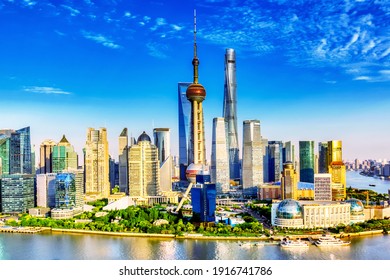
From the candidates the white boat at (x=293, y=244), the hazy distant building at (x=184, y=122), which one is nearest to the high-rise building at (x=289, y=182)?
the white boat at (x=293, y=244)

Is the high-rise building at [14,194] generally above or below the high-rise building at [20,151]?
below

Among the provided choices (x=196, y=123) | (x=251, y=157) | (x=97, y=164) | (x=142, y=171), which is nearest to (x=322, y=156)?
(x=251, y=157)

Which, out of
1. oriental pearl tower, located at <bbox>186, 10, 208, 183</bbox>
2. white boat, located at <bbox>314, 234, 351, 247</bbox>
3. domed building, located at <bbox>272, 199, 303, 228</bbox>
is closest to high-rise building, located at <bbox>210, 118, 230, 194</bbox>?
oriental pearl tower, located at <bbox>186, 10, 208, 183</bbox>

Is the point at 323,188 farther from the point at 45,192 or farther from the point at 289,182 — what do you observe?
the point at 45,192

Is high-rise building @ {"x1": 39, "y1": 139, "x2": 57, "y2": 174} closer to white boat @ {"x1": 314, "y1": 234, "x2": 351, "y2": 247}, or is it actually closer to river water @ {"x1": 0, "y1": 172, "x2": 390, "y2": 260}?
river water @ {"x1": 0, "y1": 172, "x2": 390, "y2": 260}

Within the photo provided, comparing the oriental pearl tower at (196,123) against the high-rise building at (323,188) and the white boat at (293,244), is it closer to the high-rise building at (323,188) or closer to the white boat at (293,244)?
the high-rise building at (323,188)
